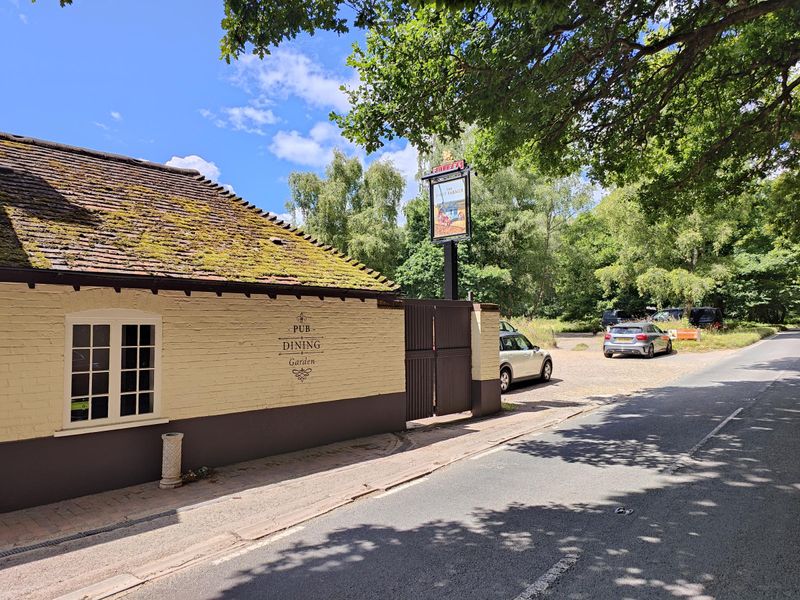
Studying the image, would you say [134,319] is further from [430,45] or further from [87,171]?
[430,45]

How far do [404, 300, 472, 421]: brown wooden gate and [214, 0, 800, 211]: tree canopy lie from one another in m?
3.41

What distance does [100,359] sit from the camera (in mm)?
6371

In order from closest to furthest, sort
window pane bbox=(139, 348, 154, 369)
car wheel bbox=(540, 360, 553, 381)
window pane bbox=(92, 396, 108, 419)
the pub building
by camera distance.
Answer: the pub building < window pane bbox=(92, 396, 108, 419) < window pane bbox=(139, 348, 154, 369) < car wheel bbox=(540, 360, 553, 381)

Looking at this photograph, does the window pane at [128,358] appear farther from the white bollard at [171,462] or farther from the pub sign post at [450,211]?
the pub sign post at [450,211]

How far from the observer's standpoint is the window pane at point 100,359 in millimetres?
6331

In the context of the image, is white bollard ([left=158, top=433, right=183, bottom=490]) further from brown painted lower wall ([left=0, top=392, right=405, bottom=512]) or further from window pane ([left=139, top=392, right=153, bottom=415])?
window pane ([left=139, top=392, right=153, bottom=415])

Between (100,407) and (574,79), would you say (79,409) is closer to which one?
(100,407)

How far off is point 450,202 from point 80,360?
8.50 metres

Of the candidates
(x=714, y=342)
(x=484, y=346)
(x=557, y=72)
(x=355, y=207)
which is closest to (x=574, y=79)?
(x=557, y=72)

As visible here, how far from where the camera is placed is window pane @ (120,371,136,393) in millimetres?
6543

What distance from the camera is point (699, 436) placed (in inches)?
342

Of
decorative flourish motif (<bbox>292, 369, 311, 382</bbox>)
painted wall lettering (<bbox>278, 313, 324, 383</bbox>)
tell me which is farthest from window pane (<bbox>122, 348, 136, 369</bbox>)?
decorative flourish motif (<bbox>292, 369, 311, 382</bbox>)

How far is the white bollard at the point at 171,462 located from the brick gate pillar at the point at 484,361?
256 inches

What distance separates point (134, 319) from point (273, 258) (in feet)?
8.73
